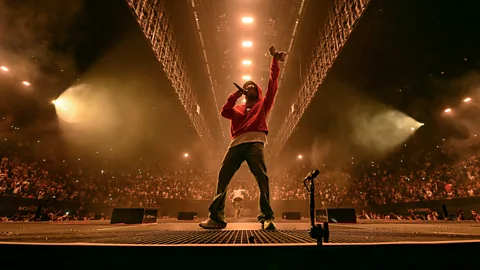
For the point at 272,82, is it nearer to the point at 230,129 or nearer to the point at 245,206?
the point at 230,129

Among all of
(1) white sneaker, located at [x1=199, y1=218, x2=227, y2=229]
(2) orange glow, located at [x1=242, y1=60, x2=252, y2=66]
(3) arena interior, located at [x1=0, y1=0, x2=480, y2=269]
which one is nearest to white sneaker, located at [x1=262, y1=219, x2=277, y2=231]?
(3) arena interior, located at [x1=0, y1=0, x2=480, y2=269]

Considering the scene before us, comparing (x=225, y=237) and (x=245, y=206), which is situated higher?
(x=245, y=206)

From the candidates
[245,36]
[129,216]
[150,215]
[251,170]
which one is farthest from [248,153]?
[245,36]

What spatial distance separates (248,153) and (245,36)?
633cm

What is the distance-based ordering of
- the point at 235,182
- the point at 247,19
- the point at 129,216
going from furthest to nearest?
the point at 235,182
the point at 247,19
the point at 129,216

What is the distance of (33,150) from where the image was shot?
13.4 meters

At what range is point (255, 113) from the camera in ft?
10.5

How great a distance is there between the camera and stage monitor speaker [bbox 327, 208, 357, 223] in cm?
614

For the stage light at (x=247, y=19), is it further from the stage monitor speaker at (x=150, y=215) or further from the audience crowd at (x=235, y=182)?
the audience crowd at (x=235, y=182)

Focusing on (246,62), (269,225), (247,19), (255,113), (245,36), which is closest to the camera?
(269,225)

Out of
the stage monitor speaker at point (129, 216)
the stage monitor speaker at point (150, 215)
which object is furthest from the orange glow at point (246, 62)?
the stage monitor speaker at point (129, 216)

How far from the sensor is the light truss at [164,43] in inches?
238

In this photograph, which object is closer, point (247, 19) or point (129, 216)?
point (129, 216)
